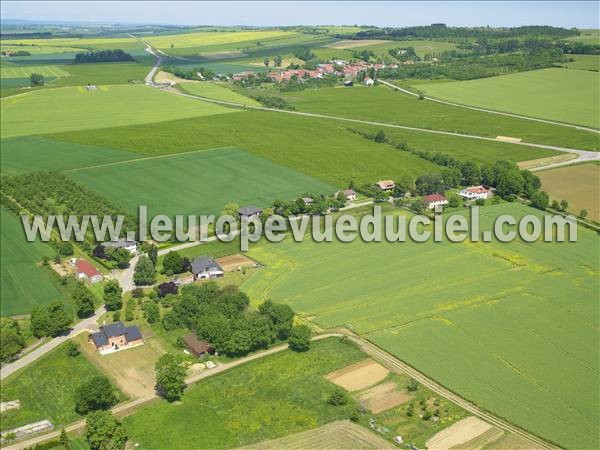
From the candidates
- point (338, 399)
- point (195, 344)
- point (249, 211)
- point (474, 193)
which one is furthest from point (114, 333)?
point (474, 193)

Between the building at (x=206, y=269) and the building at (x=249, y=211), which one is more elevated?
the building at (x=249, y=211)

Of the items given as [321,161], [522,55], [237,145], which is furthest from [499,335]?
[522,55]

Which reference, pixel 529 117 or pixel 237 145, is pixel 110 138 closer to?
pixel 237 145

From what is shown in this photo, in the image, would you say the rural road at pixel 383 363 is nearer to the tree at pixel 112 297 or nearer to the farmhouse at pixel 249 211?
the tree at pixel 112 297

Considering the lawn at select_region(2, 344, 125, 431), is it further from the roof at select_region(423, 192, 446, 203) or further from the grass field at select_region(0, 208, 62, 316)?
the roof at select_region(423, 192, 446, 203)

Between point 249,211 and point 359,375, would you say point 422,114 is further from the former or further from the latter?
point 359,375

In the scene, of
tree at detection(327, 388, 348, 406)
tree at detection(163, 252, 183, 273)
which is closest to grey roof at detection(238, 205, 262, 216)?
tree at detection(163, 252, 183, 273)

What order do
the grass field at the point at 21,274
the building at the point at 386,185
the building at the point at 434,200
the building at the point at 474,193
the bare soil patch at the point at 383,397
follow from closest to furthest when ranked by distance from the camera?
the bare soil patch at the point at 383,397 → the grass field at the point at 21,274 → the building at the point at 434,200 → the building at the point at 474,193 → the building at the point at 386,185

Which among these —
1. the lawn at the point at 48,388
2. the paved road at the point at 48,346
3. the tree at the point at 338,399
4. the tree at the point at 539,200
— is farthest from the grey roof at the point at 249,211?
the tree at the point at 338,399
